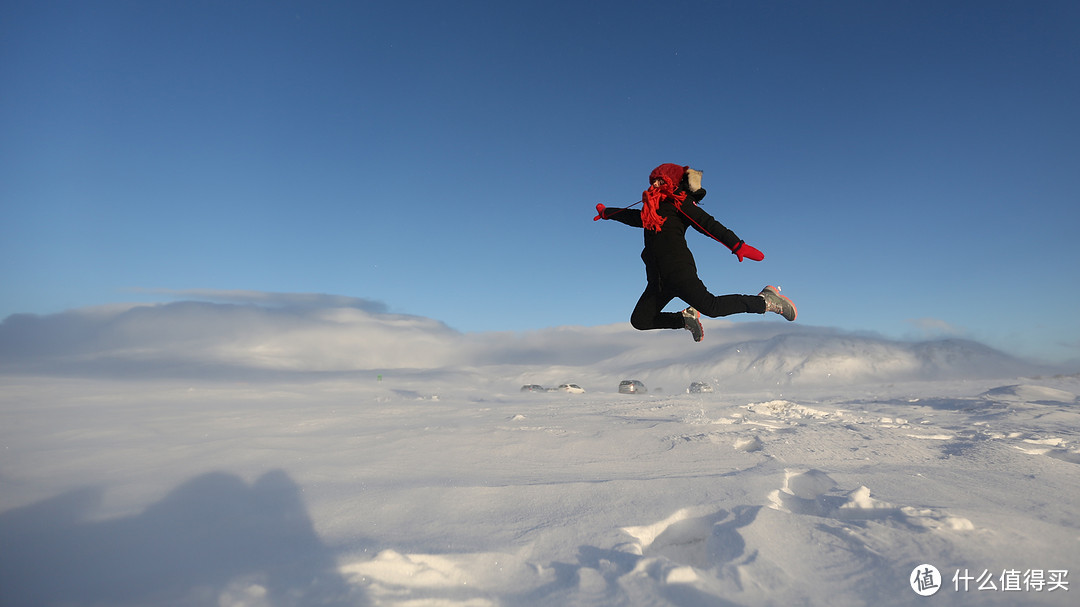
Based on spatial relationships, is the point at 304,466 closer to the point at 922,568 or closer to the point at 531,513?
the point at 531,513

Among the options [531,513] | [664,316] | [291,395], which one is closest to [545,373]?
[291,395]

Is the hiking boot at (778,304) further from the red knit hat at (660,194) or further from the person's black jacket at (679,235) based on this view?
the red knit hat at (660,194)

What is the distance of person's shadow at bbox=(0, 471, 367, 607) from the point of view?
1511mm

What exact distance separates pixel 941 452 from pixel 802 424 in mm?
1132

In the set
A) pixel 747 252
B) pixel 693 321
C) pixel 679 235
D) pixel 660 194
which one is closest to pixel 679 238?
pixel 679 235

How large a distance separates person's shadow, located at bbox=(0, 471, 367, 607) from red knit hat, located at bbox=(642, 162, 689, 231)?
9.51 ft

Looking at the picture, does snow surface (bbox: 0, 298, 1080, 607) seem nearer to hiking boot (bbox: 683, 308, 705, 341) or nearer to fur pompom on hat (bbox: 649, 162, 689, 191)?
hiking boot (bbox: 683, 308, 705, 341)

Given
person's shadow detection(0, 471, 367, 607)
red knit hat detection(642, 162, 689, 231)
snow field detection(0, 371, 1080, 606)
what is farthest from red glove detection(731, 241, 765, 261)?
person's shadow detection(0, 471, 367, 607)

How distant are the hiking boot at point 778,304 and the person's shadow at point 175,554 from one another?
372cm

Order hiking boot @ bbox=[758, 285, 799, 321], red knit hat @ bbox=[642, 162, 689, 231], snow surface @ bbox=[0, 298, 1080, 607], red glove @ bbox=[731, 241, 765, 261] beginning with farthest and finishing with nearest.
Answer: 1. hiking boot @ bbox=[758, 285, 799, 321]
2. red knit hat @ bbox=[642, 162, 689, 231]
3. red glove @ bbox=[731, 241, 765, 261]
4. snow surface @ bbox=[0, 298, 1080, 607]

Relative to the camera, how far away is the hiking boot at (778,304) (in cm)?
425

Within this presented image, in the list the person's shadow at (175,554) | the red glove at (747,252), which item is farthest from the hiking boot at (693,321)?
the person's shadow at (175,554)

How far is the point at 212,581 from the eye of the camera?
1580 millimetres

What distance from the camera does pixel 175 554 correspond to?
1786 mm
